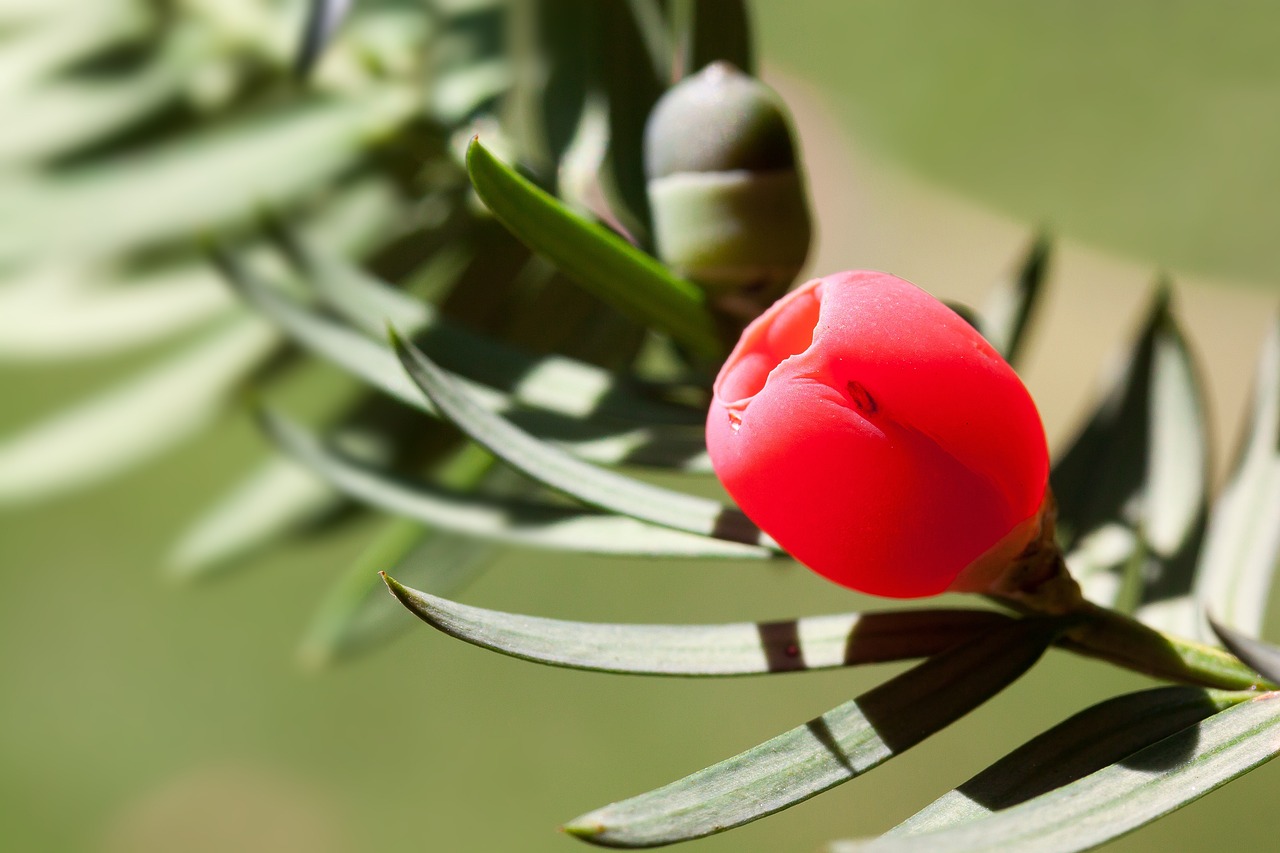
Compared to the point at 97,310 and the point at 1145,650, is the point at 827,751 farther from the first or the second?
the point at 97,310

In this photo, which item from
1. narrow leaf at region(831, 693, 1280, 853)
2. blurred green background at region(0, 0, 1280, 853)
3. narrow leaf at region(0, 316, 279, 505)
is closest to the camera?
narrow leaf at region(831, 693, 1280, 853)

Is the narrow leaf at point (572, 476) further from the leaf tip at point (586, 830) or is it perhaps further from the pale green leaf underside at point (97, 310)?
the pale green leaf underside at point (97, 310)

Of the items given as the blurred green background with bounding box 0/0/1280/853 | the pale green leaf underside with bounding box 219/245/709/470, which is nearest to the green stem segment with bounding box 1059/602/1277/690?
the pale green leaf underside with bounding box 219/245/709/470

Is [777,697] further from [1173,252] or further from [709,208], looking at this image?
[709,208]

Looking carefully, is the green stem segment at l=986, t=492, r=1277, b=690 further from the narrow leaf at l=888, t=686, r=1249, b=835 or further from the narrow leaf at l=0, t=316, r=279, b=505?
the narrow leaf at l=0, t=316, r=279, b=505

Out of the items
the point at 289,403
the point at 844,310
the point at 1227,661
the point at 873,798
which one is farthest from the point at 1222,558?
the point at 289,403

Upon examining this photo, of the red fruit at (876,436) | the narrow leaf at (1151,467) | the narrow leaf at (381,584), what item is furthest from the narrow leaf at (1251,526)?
the narrow leaf at (381,584)
